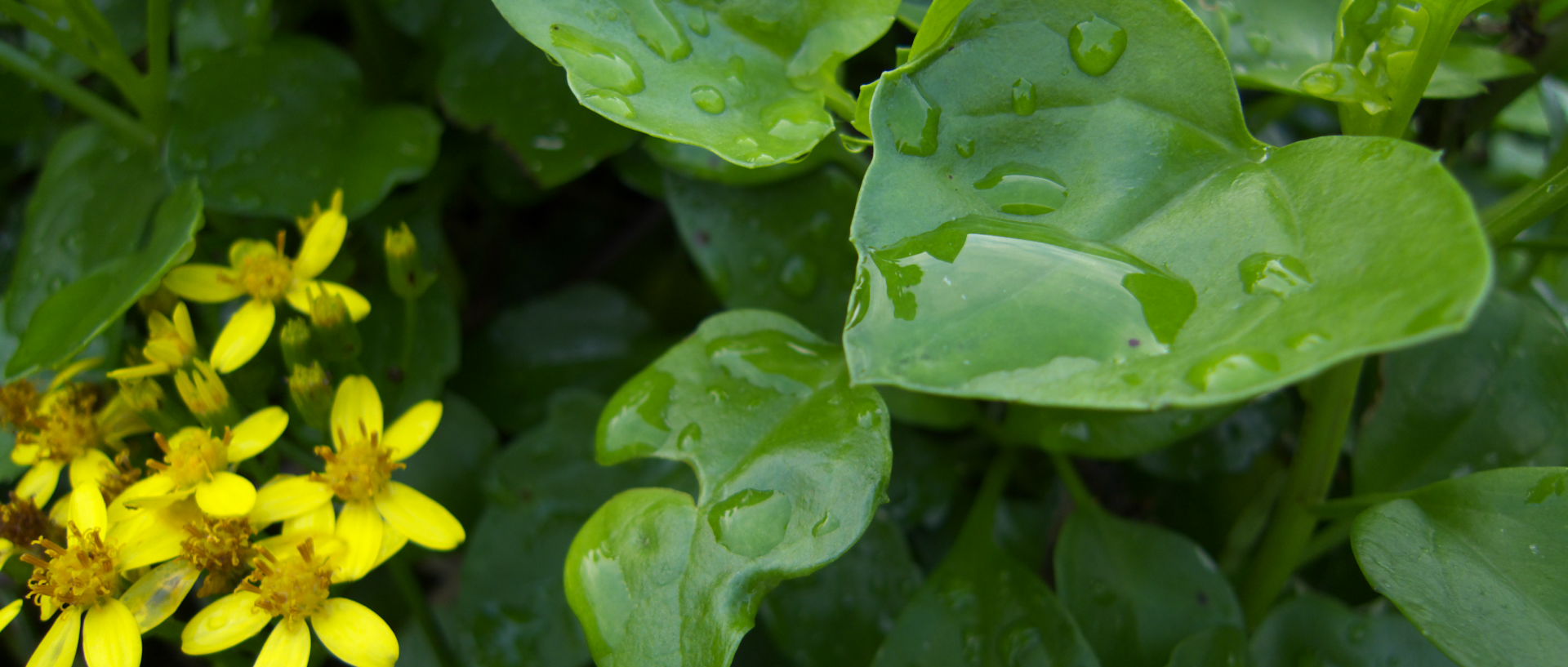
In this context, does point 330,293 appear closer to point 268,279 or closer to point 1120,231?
point 268,279

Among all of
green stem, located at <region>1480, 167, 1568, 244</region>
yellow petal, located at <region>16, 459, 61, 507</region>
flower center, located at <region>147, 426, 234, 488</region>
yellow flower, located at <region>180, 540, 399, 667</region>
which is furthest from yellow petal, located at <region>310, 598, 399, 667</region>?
green stem, located at <region>1480, 167, 1568, 244</region>

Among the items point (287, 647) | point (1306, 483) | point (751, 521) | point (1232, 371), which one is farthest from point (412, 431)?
point (1306, 483)

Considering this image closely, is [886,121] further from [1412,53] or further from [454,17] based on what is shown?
[454,17]

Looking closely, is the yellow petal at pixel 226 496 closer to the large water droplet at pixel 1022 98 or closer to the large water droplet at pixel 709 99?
the large water droplet at pixel 709 99

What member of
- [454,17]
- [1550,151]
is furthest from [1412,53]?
[454,17]

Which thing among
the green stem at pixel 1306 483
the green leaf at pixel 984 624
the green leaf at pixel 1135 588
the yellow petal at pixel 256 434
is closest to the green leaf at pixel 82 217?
the yellow petal at pixel 256 434

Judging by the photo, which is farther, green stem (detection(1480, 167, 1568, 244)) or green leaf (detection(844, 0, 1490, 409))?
green stem (detection(1480, 167, 1568, 244))

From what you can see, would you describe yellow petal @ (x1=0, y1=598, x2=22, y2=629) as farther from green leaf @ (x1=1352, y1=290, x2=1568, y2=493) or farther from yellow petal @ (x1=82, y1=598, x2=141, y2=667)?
green leaf @ (x1=1352, y1=290, x2=1568, y2=493)
